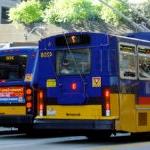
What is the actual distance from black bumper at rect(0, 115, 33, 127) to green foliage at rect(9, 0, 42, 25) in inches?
1875

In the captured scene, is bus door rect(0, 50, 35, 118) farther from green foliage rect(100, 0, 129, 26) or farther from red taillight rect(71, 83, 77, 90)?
green foliage rect(100, 0, 129, 26)

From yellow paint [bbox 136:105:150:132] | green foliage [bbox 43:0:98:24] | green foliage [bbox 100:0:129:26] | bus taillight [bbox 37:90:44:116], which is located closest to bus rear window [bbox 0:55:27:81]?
bus taillight [bbox 37:90:44:116]

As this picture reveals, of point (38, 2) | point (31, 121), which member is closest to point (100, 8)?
point (38, 2)

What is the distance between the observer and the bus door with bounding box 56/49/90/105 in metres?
15.7

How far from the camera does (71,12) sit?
206ft

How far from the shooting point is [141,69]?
16.2 m

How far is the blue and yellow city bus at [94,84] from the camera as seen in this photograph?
15.4m

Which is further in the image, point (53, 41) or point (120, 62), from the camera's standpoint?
point (53, 41)

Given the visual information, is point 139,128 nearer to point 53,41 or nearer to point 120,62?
point 120,62

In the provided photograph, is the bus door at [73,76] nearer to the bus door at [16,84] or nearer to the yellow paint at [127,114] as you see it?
the yellow paint at [127,114]

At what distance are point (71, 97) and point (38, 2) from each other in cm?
6008

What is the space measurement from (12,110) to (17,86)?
76 centimetres

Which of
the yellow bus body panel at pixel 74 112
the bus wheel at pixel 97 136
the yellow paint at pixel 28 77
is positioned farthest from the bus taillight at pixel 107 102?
the yellow paint at pixel 28 77

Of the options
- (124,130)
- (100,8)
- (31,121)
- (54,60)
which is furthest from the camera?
(100,8)
